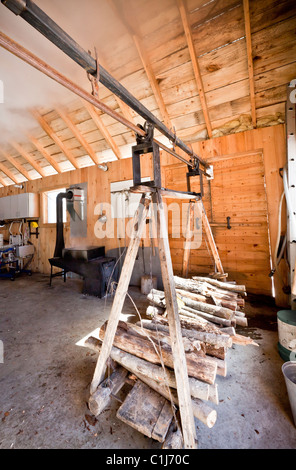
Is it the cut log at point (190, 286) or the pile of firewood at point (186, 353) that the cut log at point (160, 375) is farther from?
the cut log at point (190, 286)

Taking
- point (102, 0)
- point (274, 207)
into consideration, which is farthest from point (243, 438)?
point (102, 0)

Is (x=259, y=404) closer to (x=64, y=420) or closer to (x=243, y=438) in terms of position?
(x=243, y=438)

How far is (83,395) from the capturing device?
6.07ft

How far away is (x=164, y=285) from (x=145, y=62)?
3852 mm

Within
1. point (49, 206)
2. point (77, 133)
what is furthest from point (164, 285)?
point (49, 206)

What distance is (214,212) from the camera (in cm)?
419

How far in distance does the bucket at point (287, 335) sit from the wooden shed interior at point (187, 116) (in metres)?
0.03

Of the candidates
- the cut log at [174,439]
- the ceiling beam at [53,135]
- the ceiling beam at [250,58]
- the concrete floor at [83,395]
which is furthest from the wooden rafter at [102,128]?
the cut log at [174,439]

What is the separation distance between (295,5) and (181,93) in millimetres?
1770

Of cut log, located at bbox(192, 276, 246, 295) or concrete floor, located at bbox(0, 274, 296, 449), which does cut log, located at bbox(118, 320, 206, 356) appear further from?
cut log, located at bbox(192, 276, 246, 295)

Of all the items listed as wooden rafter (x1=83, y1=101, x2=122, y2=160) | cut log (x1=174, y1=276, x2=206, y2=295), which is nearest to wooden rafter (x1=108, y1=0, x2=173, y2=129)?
wooden rafter (x1=83, y1=101, x2=122, y2=160)

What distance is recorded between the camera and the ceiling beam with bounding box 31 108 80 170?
463cm

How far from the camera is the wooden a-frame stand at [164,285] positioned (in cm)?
131

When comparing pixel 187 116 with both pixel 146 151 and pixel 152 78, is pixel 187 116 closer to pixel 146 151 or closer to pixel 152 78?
pixel 152 78
